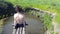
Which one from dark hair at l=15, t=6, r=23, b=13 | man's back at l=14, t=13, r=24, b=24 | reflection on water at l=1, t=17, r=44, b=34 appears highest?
dark hair at l=15, t=6, r=23, b=13

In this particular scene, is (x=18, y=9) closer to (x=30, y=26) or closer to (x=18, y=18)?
(x=18, y=18)

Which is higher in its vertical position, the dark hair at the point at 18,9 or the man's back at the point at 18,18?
the dark hair at the point at 18,9

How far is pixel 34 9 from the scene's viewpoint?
306cm

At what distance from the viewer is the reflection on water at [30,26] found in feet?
9.67

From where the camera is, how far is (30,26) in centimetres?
298

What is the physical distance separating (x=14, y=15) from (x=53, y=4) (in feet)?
1.92

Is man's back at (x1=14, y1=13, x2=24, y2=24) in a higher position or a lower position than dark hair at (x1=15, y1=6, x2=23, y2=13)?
lower

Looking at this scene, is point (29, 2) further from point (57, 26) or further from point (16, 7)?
point (57, 26)

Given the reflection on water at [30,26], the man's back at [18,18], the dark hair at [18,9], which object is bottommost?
the reflection on water at [30,26]

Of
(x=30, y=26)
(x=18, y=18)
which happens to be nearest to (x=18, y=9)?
(x=18, y=18)

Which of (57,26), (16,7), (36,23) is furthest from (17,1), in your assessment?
(57,26)

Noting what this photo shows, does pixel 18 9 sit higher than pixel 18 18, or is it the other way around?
pixel 18 9

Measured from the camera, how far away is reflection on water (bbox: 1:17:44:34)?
2947 millimetres

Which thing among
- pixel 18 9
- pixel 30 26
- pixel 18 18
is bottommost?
pixel 30 26
